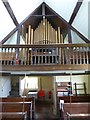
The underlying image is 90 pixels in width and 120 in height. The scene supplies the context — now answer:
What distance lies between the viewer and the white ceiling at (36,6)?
22.7 feet

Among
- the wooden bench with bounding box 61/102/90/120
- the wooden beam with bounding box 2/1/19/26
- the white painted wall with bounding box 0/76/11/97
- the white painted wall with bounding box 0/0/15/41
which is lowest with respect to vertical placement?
the wooden bench with bounding box 61/102/90/120

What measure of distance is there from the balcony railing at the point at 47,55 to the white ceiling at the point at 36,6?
1483mm

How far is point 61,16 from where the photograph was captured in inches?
343

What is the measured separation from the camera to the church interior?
584 cm

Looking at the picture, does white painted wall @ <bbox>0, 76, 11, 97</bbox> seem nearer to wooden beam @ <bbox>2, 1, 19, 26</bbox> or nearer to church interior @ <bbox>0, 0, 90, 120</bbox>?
church interior @ <bbox>0, 0, 90, 120</bbox>

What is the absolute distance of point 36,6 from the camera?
8.91m

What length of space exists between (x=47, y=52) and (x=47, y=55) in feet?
0.93

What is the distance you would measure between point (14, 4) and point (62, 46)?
8.60ft

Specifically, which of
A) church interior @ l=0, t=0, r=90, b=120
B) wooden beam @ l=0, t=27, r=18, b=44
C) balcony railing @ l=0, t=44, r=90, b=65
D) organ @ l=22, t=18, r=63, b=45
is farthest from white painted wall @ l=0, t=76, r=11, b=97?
balcony railing @ l=0, t=44, r=90, b=65

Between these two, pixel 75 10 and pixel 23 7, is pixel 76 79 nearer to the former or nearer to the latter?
pixel 75 10

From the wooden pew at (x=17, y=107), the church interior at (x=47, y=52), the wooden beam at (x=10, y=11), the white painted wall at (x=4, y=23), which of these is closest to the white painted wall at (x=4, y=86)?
the church interior at (x=47, y=52)

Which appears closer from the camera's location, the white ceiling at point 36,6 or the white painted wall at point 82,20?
the white painted wall at point 82,20

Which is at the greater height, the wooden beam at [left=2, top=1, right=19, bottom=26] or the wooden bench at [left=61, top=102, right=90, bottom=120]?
the wooden beam at [left=2, top=1, right=19, bottom=26]

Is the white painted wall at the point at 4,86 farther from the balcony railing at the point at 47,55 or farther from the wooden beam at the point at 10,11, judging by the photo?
the wooden beam at the point at 10,11
